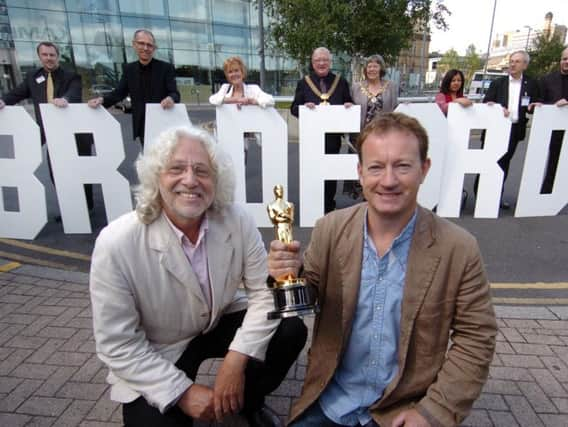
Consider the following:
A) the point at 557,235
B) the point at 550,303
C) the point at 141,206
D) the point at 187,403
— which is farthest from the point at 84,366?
the point at 557,235

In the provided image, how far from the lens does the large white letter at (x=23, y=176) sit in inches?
171

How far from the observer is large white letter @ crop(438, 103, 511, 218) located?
15.4 feet

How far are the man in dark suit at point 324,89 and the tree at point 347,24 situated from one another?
41.1ft

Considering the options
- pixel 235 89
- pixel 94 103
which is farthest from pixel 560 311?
pixel 94 103

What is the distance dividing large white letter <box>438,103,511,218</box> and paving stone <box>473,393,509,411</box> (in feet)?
10.4

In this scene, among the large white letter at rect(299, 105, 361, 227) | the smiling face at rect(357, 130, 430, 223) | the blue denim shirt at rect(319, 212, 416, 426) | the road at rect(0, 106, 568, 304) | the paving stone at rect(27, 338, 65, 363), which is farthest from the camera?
the large white letter at rect(299, 105, 361, 227)

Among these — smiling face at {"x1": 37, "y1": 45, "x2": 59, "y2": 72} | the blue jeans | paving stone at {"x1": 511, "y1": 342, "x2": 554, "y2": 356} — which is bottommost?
paving stone at {"x1": 511, "y1": 342, "x2": 554, "y2": 356}

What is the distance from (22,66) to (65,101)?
25.2m

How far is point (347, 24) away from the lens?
16.6 m

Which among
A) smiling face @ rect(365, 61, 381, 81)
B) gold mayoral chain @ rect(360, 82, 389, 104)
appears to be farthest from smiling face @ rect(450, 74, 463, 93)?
smiling face @ rect(365, 61, 381, 81)

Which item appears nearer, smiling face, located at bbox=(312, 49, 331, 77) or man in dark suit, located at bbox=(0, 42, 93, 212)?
man in dark suit, located at bbox=(0, 42, 93, 212)

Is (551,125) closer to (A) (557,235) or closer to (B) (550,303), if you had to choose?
(A) (557,235)

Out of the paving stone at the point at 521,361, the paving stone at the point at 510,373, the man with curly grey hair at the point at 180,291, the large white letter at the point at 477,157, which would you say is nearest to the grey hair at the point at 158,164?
the man with curly grey hair at the point at 180,291

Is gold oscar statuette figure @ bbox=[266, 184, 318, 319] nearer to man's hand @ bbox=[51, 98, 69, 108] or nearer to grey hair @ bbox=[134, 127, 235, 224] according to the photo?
grey hair @ bbox=[134, 127, 235, 224]
